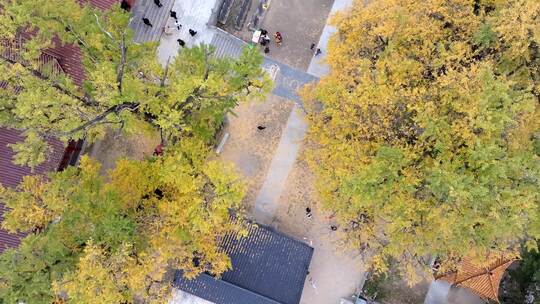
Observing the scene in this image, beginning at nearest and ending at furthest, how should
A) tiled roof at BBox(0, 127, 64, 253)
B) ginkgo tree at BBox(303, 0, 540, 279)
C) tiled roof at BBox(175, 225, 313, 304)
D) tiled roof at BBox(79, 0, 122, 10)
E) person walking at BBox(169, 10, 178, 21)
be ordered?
ginkgo tree at BBox(303, 0, 540, 279), tiled roof at BBox(0, 127, 64, 253), tiled roof at BBox(79, 0, 122, 10), tiled roof at BBox(175, 225, 313, 304), person walking at BBox(169, 10, 178, 21)

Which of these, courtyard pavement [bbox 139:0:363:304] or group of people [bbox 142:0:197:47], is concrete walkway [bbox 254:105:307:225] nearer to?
courtyard pavement [bbox 139:0:363:304]

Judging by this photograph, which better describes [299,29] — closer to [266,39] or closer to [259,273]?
[266,39]

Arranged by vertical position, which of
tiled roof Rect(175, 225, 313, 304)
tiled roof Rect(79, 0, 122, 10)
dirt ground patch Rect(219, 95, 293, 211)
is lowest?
tiled roof Rect(175, 225, 313, 304)

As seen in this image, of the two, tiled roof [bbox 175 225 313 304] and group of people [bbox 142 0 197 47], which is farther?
group of people [bbox 142 0 197 47]

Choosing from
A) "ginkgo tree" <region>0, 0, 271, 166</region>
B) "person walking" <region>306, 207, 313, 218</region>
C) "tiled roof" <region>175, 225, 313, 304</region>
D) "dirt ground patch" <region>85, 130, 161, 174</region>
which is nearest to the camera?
"ginkgo tree" <region>0, 0, 271, 166</region>

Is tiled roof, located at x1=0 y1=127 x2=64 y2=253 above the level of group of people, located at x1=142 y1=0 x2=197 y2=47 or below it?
below

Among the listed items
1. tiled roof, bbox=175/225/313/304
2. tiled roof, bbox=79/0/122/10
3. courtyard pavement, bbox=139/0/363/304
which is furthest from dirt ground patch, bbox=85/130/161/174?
tiled roof, bbox=175/225/313/304

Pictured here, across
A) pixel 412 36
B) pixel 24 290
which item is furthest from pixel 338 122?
pixel 24 290

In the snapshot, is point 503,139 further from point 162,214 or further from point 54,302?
point 54,302

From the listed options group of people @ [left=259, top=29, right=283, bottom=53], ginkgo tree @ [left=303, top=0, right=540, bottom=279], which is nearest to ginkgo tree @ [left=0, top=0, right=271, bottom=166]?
ginkgo tree @ [left=303, top=0, right=540, bottom=279]
